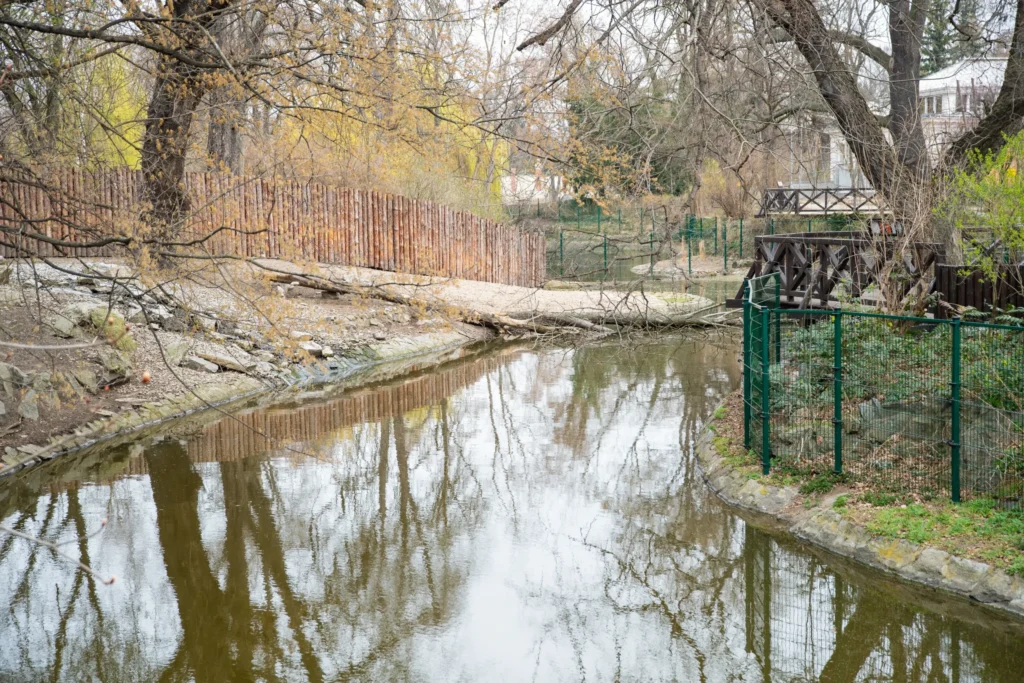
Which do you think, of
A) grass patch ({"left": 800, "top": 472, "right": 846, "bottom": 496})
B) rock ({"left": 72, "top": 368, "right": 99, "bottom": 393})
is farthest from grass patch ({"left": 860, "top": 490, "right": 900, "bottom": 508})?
rock ({"left": 72, "top": 368, "right": 99, "bottom": 393})

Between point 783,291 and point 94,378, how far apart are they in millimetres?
9882

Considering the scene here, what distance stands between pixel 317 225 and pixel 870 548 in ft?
44.1

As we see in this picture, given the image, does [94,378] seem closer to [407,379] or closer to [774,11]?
[407,379]

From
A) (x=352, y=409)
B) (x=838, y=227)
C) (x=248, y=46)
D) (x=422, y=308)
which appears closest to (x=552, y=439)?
(x=422, y=308)

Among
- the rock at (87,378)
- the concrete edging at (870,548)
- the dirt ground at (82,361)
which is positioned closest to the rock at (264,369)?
the dirt ground at (82,361)

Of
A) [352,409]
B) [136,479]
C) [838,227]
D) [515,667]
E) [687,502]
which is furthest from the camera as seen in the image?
[838,227]

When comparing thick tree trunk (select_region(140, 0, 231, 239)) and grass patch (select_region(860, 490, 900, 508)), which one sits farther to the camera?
thick tree trunk (select_region(140, 0, 231, 239))

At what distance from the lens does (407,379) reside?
17.0 m

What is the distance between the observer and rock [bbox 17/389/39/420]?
38.9ft

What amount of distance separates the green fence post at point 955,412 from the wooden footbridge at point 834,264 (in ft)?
12.5

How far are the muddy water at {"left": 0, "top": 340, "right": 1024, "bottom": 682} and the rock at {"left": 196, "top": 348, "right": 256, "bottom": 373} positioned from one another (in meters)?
2.30

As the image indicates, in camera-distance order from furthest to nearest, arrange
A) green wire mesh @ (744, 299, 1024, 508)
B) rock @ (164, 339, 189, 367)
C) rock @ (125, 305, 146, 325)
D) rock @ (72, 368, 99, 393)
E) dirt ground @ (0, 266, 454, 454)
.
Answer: rock @ (125, 305, 146, 325) < rock @ (164, 339, 189, 367) < rock @ (72, 368, 99, 393) < dirt ground @ (0, 266, 454, 454) < green wire mesh @ (744, 299, 1024, 508)

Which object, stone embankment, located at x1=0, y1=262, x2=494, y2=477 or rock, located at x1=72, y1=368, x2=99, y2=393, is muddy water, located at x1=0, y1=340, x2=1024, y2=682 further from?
rock, located at x1=72, y1=368, x2=99, y2=393

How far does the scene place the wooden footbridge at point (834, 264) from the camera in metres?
12.0
